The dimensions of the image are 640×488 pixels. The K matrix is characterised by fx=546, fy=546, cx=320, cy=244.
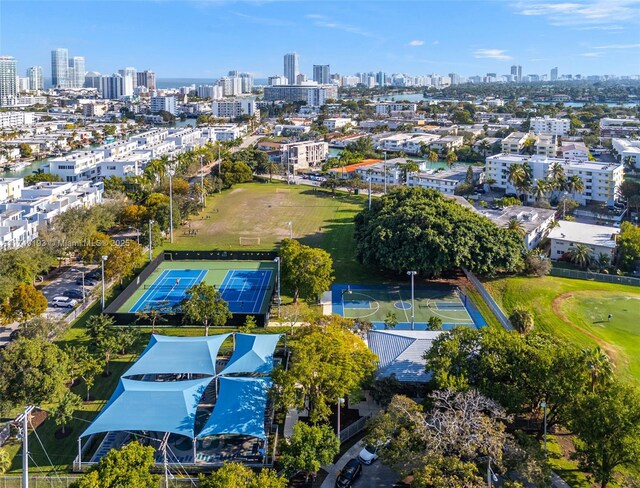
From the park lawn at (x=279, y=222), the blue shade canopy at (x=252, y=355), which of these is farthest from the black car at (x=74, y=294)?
the blue shade canopy at (x=252, y=355)

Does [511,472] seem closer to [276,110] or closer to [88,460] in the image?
[88,460]

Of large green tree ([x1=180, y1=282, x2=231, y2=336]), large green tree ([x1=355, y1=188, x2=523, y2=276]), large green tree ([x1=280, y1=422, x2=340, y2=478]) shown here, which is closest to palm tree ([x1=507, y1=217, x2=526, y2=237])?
large green tree ([x1=355, y1=188, x2=523, y2=276])

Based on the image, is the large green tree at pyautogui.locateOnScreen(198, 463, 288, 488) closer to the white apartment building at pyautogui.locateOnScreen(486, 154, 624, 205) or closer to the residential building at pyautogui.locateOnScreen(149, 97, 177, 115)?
the white apartment building at pyautogui.locateOnScreen(486, 154, 624, 205)

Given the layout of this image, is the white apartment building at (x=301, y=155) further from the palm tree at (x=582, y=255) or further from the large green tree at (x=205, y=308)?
the large green tree at (x=205, y=308)

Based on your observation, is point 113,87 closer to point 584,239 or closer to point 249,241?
point 249,241

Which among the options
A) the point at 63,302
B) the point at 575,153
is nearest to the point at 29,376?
the point at 63,302

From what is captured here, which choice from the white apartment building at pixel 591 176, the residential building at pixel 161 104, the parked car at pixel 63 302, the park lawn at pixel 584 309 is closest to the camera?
the park lawn at pixel 584 309

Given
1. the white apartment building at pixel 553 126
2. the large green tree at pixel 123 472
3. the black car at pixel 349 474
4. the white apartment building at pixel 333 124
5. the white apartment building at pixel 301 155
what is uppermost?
the white apartment building at pixel 333 124

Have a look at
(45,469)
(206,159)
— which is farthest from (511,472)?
(206,159)
